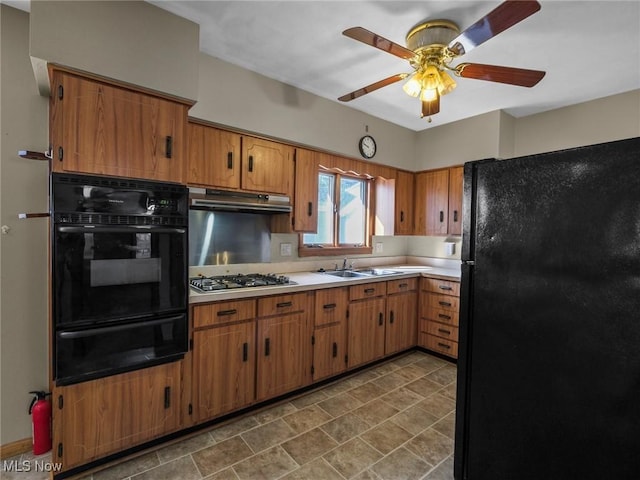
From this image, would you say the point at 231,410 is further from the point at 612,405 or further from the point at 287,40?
the point at 287,40

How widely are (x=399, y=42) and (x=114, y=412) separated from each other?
3073 mm

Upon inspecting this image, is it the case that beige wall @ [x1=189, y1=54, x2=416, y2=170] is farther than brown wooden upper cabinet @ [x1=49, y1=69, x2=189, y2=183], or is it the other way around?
beige wall @ [x1=189, y1=54, x2=416, y2=170]

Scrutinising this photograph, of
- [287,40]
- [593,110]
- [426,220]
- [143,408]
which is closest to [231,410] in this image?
[143,408]

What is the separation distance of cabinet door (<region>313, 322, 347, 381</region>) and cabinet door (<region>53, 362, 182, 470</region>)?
3.79 feet

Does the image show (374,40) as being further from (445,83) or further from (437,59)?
(445,83)

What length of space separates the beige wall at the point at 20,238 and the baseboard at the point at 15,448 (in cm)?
3

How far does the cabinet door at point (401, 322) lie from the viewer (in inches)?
134

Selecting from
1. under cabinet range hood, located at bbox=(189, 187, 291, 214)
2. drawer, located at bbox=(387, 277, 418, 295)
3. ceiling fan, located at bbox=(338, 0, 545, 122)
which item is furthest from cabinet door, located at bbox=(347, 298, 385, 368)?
ceiling fan, located at bbox=(338, 0, 545, 122)

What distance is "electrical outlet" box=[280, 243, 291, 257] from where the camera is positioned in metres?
3.25

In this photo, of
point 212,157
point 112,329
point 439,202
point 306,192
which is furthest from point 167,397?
point 439,202

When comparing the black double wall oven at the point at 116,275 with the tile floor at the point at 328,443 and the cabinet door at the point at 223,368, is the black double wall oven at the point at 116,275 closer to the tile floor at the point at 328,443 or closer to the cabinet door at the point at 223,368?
the cabinet door at the point at 223,368

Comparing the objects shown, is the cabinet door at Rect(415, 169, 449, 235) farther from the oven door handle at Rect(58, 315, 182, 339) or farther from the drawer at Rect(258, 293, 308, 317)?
the oven door handle at Rect(58, 315, 182, 339)

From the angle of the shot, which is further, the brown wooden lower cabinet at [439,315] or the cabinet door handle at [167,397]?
the brown wooden lower cabinet at [439,315]

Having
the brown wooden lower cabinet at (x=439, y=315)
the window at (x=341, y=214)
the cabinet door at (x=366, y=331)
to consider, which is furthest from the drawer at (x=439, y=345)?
the window at (x=341, y=214)
